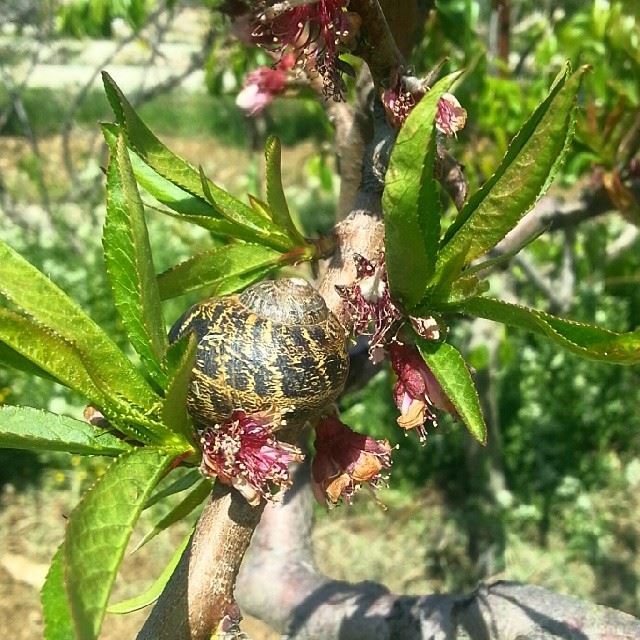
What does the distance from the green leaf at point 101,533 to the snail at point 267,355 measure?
7 cm

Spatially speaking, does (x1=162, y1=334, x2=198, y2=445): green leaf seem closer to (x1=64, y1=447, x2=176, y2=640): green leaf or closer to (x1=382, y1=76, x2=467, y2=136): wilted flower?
(x1=64, y1=447, x2=176, y2=640): green leaf

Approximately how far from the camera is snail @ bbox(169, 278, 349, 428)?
1.74ft

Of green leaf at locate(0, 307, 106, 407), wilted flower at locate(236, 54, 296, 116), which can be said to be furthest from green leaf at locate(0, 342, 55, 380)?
wilted flower at locate(236, 54, 296, 116)

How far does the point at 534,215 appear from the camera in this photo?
128 centimetres

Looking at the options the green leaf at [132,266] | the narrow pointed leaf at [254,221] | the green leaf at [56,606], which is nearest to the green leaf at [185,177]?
the narrow pointed leaf at [254,221]

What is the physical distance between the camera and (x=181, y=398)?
489 millimetres

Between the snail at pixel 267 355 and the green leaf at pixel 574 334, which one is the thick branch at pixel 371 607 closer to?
the snail at pixel 267 355


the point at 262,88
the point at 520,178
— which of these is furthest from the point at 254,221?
the point at 262,88

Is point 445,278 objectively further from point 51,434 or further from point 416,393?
point 51,434

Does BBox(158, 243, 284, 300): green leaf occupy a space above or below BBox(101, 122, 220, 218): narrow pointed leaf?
below

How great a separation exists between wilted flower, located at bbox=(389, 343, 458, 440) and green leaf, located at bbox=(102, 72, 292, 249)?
170 mm

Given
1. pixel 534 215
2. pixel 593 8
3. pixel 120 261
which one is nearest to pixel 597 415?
pixel 593 8

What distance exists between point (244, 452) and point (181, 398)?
0.27 ft

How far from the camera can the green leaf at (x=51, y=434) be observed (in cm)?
47
